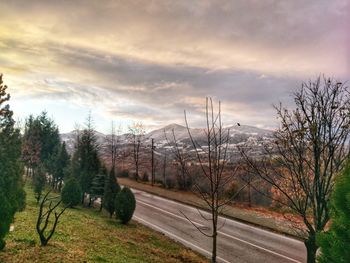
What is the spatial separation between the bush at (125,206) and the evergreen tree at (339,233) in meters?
20.7

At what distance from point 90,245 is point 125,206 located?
28.8 feet

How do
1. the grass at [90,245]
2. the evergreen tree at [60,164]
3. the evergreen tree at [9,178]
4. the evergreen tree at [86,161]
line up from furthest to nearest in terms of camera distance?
1. the evergreen tree at [60,164]
2. the evergreen tree at [86,161]
3. the grass at [90,245]
4. the evergreen tree at [9,178]

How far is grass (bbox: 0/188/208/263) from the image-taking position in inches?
508

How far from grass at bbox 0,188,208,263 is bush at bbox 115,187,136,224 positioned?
0.91 metres

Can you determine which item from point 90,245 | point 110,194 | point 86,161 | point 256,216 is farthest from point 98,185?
point 90,245

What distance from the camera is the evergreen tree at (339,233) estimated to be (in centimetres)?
487

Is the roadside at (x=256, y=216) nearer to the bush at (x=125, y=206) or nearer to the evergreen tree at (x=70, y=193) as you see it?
the bush at (x=125, y=206)

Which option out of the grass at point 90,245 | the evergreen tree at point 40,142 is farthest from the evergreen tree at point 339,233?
the evergreen tree at point 40,142

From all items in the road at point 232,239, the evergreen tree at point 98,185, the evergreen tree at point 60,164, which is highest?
the evergreen tree at point 60,164

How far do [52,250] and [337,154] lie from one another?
1183 cm

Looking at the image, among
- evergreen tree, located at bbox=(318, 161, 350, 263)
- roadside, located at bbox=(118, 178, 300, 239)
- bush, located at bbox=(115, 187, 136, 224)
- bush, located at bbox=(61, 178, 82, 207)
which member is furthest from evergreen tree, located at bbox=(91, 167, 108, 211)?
evergreen tree, located at bbox=(318, 161, 350, 263)

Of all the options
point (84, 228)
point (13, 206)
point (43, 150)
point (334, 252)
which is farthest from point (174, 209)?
point (43, 150)

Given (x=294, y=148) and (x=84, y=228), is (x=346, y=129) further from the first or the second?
(x=84, y=228)

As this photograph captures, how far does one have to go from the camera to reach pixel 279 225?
26.3 m
